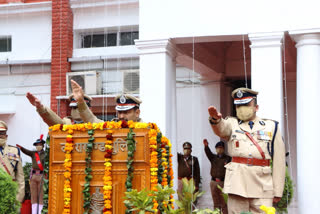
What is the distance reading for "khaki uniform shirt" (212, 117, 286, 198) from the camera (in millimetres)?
7461

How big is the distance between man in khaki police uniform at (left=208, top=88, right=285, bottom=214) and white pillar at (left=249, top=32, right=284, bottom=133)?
1.69 metres

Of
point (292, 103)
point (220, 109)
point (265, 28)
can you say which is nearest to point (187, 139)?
point (220, 109)

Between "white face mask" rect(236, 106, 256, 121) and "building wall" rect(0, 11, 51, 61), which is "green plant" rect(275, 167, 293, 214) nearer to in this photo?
"white face mask" rect(236, 106, 256, 121)

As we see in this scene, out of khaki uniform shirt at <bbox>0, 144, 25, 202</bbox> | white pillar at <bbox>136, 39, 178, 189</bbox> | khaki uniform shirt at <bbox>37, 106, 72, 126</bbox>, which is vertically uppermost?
white pillar at <bbox>136, 39, 178, 189</bbox>

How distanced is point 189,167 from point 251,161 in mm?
5259

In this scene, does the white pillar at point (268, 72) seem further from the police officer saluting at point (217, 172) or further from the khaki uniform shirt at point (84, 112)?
the khaki uniform shirt at point (84, 112)

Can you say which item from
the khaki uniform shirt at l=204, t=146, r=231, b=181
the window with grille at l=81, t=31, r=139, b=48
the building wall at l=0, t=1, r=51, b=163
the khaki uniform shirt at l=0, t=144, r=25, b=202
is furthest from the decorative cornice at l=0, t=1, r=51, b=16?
the khaki uniform shirt at l=0, t=144, r=25, b=202

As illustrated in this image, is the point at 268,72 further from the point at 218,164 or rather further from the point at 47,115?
the point at 47,115

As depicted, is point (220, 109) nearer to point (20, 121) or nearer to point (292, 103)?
point (292, 103)

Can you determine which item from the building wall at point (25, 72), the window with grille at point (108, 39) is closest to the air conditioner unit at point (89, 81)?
the window with grille at point (108, 39)

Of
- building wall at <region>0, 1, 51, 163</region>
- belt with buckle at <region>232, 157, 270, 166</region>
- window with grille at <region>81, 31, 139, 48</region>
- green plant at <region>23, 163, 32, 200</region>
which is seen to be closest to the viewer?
belt with buckle at <region>232, 157, 270, 166</region>

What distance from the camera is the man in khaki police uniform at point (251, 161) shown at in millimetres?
7465

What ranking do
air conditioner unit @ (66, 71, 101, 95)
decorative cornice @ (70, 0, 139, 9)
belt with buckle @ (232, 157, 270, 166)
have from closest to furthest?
belt with buckle @ (232, 157, 270, 166)
decorative cornice @ (70, 0, 139, 9)
air conditioner unit @ (66, 71, 101, 95)

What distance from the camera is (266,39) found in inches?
371
